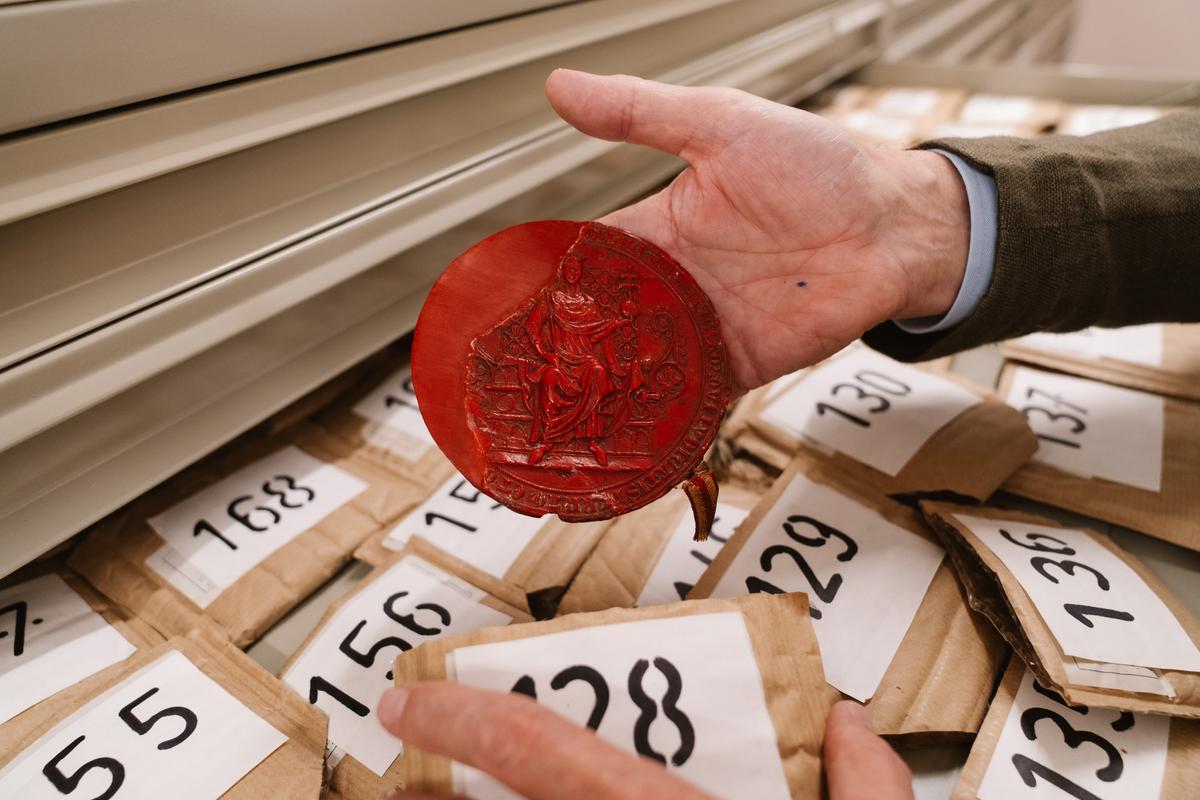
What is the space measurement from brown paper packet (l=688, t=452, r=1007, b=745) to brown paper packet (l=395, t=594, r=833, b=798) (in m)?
0.07

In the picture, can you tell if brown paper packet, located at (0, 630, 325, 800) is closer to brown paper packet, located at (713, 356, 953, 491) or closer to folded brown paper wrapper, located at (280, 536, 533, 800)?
folded brown paper wrapper, located at (280, 536, 533, 800)

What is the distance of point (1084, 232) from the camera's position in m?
1.09

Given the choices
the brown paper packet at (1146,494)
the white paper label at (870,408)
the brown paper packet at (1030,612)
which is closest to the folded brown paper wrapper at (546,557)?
the white paper label at (870,408)

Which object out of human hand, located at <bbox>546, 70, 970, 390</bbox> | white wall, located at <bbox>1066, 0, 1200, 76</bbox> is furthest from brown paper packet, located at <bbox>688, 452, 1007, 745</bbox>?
white wall, located at <bbox>1066, 0, 1200, 76</bbox>

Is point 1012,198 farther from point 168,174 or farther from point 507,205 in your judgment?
point 168,174

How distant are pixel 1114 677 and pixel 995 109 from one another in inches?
99.9

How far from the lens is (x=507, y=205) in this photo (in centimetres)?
156

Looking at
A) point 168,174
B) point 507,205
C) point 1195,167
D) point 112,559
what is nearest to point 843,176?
point 1195,167

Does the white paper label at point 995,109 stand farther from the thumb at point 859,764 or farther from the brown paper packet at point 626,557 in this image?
the thumb at point 859,764

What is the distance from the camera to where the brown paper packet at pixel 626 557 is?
1098 mm

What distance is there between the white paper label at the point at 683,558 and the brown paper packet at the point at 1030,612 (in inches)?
13.5

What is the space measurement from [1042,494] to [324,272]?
137cm

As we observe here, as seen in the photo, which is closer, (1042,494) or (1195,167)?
(1195,167)

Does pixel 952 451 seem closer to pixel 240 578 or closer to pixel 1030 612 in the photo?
pixel 1030 612
